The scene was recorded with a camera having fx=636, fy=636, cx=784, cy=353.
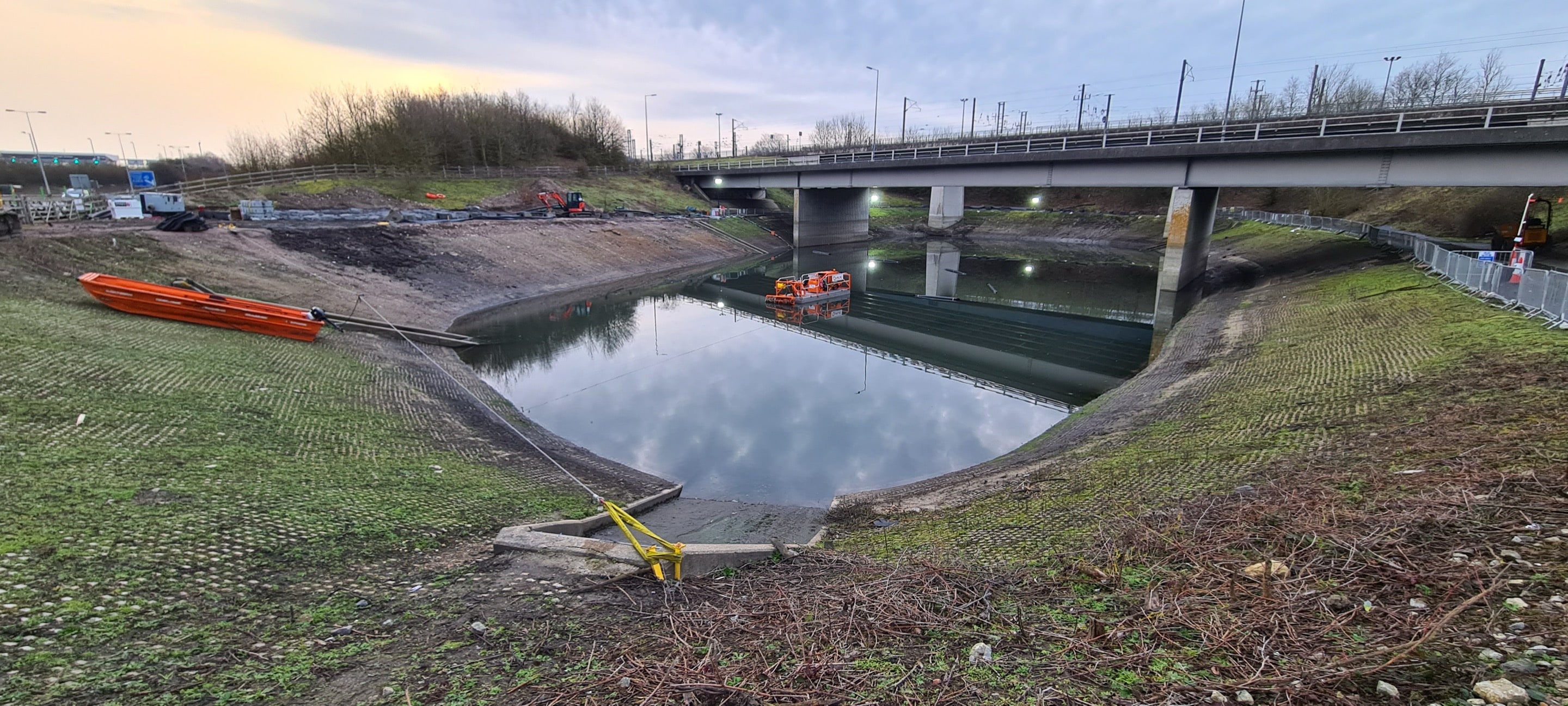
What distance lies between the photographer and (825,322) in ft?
125

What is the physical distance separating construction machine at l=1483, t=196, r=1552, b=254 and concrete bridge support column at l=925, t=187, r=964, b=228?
56.9 m

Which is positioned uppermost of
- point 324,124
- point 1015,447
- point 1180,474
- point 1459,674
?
point 324,124

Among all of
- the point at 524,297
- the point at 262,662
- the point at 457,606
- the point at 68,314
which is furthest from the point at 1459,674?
the point at 524,297

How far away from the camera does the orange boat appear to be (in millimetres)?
19719

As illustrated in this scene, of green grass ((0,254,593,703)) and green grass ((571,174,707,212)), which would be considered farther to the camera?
green grass ((571,174,707,212))

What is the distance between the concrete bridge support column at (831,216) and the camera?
75.5 metres

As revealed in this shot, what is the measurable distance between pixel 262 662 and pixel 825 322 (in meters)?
33.6

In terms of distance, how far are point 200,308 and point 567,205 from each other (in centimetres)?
4375

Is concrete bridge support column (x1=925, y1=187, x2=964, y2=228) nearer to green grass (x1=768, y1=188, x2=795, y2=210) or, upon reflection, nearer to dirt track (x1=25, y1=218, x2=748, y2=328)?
green grass (x1=768, y1=188, x2=795, y2=210)

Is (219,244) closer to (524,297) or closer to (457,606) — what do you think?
(524,297)

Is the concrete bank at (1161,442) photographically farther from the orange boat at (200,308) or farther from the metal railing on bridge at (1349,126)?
the orange boat at (200,308)

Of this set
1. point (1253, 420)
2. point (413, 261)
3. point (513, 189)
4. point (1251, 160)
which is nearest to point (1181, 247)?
point (1251, 160)

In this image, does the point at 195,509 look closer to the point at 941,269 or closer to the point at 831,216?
the point at 941,269

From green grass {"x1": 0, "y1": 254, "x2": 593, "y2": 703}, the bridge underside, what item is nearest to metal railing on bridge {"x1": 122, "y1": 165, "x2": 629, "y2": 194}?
the bridge underside
